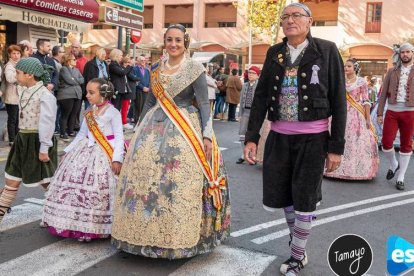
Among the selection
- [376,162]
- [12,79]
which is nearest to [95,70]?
[12,79]

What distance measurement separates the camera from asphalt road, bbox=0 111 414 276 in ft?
12.6

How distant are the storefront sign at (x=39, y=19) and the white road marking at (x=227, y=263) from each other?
11917mm

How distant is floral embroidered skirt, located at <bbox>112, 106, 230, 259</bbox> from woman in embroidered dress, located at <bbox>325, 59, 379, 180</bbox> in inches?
167

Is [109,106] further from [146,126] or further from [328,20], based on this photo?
[328,20]

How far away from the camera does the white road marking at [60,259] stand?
3761 millimetres

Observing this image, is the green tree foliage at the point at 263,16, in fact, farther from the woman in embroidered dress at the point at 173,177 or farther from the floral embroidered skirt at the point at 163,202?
the floral embroidered skirt at the point at 163,202

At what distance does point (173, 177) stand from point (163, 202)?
0.66ft

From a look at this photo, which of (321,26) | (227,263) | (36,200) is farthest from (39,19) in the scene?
(321,26)

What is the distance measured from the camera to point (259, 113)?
3.88 metres

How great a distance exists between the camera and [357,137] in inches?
307

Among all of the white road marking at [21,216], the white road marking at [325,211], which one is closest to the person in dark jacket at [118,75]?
the white road marking at [21,216]

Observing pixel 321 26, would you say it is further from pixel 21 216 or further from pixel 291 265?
pixel 291 265

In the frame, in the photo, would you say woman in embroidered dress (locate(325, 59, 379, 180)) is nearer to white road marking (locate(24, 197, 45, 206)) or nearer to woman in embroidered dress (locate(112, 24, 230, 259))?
woman in embroidered dress (locate(112, 24, 230, 259))

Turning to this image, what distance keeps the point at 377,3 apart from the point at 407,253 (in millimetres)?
34426
